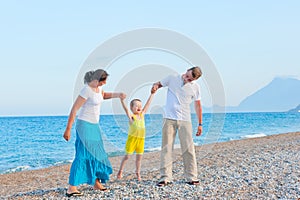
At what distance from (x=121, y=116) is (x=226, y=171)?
97.8 inches

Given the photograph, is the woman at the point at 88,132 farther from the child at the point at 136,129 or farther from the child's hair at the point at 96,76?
the child at the point at 136,129

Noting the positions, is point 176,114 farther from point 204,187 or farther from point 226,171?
point 226,171

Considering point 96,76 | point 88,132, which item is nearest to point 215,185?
point 88,132

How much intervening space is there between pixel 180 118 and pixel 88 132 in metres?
1.61

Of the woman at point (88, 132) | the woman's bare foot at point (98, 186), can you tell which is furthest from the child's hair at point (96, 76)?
the woman's bare foot at point (98, 186)

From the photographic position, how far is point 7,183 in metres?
11.7

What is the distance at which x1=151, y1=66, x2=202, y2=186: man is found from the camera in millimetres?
7145

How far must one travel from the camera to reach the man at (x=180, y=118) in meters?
7.14

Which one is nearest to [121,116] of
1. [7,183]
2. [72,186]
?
[72,186]

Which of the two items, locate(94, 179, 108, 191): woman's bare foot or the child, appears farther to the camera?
the child

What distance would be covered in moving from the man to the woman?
1049 millimetres

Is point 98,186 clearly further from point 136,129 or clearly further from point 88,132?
point 136,129

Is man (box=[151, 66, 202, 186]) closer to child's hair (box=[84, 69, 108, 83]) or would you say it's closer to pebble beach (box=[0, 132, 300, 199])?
pebble beach (box=[0, 132, 300, 199])

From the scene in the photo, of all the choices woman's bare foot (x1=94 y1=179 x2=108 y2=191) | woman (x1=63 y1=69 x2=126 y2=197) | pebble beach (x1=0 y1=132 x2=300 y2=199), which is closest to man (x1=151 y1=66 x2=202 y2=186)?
pebble beach (x1=0 y1=132 x2=300 y2=199)
